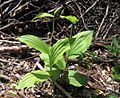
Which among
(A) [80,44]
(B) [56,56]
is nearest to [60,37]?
(A) [80,44]

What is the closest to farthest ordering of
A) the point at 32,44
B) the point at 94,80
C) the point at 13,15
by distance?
1. the point at 32,44
2. the point at 94,80
3. the point at 13,15

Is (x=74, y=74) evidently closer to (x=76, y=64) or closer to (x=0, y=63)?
(x=76, y=64)

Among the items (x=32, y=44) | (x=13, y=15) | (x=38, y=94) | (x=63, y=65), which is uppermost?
(x=13, y=15)

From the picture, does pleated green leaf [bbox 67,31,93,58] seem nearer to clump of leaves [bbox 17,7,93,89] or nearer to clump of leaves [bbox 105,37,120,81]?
clump of leaves [bbox 17,7,93,89]

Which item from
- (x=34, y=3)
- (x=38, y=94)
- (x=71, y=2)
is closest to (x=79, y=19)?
(x=71, y=2)

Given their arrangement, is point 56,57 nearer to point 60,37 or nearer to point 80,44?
point 80,44

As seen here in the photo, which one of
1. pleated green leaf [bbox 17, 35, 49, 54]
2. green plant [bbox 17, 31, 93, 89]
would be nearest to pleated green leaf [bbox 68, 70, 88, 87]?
green plant [bbox 17, 31, 93, 89]
